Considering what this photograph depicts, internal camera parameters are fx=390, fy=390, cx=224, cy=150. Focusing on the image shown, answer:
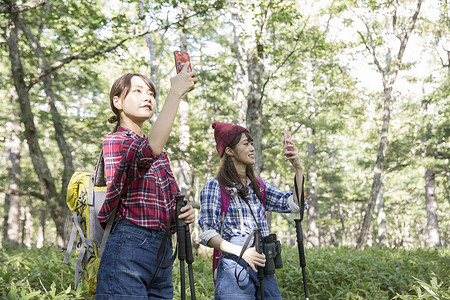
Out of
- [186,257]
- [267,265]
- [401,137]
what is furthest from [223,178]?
[401,137]

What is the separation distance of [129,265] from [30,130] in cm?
841

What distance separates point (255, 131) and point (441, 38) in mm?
9273

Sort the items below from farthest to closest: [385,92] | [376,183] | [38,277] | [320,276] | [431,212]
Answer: [431,212] → [385,92] → [376,183] → [320,276] → [38,277]

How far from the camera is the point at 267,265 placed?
2.98 meters

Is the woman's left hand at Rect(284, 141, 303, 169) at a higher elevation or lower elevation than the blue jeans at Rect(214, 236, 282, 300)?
higher

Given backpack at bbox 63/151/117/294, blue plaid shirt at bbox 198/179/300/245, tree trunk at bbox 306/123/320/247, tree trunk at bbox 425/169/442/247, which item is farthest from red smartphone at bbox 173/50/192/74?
tree trunk at bbox 425/169/442/247

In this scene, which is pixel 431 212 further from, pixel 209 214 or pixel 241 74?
pixel 209 214

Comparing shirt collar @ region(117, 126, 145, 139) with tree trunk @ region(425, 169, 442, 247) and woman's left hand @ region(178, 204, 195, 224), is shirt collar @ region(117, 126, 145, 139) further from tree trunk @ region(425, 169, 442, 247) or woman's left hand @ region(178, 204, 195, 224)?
tree trunk @ region(425, 169, 442, 247)

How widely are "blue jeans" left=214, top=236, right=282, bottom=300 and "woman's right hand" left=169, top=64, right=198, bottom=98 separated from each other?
142 cm

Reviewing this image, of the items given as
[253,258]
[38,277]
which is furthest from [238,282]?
[38,277]

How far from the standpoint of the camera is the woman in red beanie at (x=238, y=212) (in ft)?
9.54

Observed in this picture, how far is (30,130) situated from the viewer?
9312 mm

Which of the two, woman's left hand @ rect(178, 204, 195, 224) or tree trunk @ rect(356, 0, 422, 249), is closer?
woman's left hand @ rect(178, 204, 195, 224)

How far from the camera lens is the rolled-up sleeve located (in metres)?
2.99
